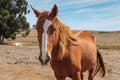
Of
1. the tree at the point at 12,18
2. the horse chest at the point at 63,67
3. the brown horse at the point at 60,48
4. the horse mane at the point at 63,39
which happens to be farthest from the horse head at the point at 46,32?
the tree at the point at 12,18

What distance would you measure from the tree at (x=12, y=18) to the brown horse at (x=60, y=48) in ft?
115

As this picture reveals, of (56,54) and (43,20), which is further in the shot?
(56,54)

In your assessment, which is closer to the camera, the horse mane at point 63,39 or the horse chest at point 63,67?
the horse mane at point 63,39

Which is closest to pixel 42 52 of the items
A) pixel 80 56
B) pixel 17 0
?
pixel 80 56

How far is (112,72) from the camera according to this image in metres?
11.5

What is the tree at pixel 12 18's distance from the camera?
40.9 m

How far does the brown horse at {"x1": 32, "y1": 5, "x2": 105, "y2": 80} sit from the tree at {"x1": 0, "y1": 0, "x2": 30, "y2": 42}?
115 feet

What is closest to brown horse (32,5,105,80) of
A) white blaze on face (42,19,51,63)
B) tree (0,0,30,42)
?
white blaze on face (42,19,51,63)

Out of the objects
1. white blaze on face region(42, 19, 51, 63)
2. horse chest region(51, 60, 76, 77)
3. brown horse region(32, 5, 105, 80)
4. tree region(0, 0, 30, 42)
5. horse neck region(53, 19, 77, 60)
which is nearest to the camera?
white blaze on face region(42, 19, 51, 63)

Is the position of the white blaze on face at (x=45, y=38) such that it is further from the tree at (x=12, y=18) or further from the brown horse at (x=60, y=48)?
the tree at (x=12, y=18)

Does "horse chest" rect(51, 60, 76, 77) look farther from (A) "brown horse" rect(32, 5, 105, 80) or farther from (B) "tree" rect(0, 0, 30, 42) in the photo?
(B) "tree" rect(0, 0, 30, 42)

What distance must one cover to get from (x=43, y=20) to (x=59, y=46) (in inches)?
26.3

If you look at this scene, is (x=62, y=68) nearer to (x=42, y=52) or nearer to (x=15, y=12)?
(x=42, y=52)

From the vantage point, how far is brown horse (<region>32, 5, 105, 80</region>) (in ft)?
15.0
